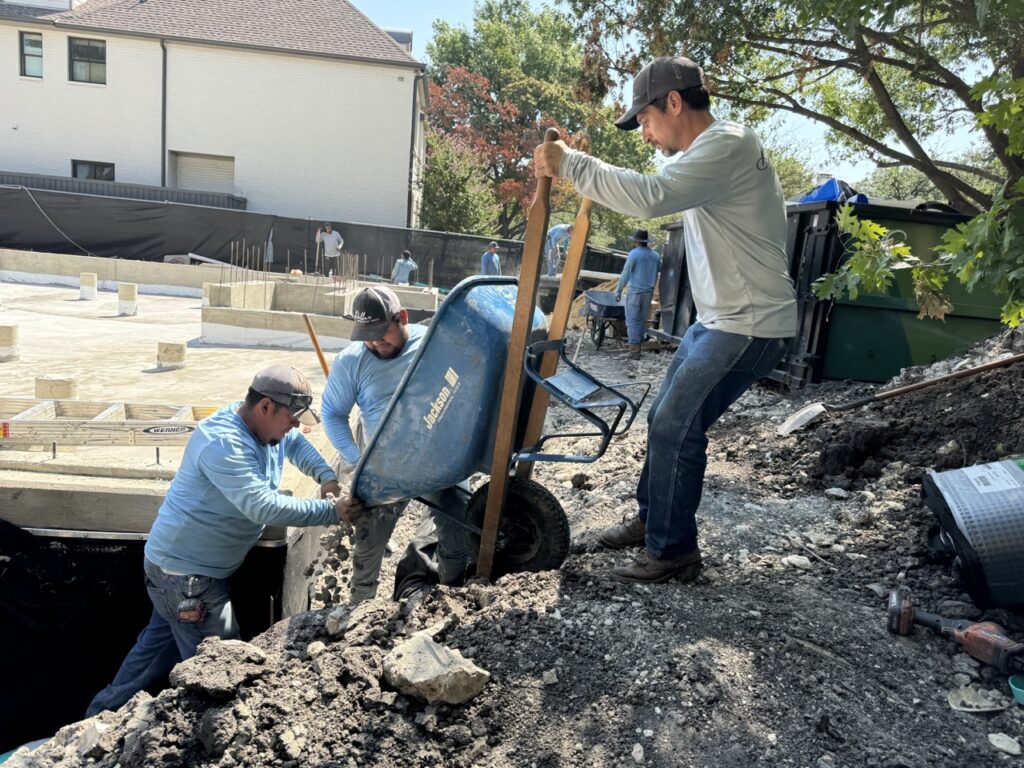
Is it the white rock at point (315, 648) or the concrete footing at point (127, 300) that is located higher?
the concrete footing at point (127, 300)

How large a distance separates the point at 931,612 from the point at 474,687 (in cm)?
175

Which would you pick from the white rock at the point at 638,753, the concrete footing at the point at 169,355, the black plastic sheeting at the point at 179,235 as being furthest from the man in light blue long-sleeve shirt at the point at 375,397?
the black plastic sheeting at the point at 179,235

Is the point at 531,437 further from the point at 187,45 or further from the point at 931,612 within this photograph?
the point at 187,45

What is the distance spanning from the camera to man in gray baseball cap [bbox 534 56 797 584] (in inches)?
96.3

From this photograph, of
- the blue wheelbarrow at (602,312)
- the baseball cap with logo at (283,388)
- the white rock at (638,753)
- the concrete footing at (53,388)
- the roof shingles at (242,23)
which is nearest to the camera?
the white rock at (638,753)

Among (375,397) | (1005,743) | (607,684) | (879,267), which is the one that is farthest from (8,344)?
(1005,743)

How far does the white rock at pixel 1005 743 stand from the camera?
6.73ft

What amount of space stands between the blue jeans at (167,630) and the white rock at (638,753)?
2.22 metres

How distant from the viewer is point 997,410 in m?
4.37

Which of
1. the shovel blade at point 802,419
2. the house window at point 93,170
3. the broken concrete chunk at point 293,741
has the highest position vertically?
the house window at point 93,170

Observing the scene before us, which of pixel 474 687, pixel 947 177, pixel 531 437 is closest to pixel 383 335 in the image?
pixel 531 437

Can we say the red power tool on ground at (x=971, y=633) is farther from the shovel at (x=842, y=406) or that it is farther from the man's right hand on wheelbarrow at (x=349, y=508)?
the shovel at (x=842, y=406)

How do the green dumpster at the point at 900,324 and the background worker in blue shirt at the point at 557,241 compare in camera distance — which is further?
the background worker in blue shirt at the point at 557,241

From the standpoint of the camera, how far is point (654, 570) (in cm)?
279
